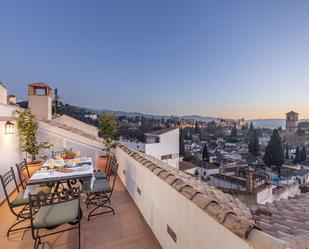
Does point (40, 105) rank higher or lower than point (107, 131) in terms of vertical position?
higher

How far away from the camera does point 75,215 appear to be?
2428 mm

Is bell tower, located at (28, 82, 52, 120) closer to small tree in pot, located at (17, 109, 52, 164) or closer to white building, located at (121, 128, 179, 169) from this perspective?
small tree in pot, located at (17, 109, 52, 164)

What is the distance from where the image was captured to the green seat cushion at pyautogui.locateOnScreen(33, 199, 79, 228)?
2279 millimetres

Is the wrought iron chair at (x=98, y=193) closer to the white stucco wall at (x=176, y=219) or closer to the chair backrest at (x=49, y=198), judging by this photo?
the white stucco wall at (x=176, y=219)

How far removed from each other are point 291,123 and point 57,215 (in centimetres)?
5769

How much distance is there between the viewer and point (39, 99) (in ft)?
23.8

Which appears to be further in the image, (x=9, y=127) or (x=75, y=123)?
(x=75, y=123)

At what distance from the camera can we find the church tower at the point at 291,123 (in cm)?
4612

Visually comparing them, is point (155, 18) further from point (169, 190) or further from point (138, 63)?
point (169, 190)

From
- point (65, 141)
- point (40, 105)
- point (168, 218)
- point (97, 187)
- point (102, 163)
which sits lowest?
point (102, 163)

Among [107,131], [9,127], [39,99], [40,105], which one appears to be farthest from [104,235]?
[39,99]

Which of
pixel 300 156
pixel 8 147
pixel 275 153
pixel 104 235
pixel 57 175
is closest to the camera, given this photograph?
pixel 104 235

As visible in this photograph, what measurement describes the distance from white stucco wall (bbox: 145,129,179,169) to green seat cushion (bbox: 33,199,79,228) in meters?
15.3

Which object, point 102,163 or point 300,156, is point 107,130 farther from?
point 300,156
